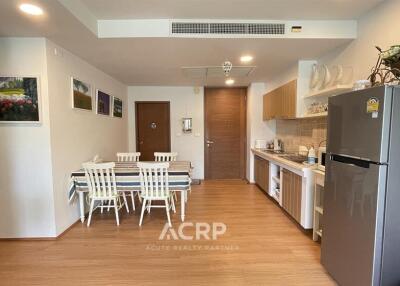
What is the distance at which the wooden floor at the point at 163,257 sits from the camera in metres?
2.08

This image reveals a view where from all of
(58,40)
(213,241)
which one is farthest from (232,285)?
(58,40)

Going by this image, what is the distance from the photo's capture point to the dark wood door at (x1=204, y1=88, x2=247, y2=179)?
19.1 ft

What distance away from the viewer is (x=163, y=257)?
2410 millimetres

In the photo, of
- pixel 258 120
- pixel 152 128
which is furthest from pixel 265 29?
pixel 152 128

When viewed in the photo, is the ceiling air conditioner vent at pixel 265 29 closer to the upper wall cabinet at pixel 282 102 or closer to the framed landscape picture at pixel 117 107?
the upper wall cabinet at pixel 282 102

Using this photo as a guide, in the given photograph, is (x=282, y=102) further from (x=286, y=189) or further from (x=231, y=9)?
(x=231, y=9)

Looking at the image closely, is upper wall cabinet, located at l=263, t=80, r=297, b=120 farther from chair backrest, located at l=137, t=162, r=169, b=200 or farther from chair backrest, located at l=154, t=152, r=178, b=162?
chair backrest, located at l=137, t=162, r=169, b=200

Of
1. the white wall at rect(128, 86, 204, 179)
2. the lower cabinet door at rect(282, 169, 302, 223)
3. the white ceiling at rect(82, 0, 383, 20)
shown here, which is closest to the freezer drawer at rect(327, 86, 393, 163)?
the white ceiling at rect(82, 0, 383, 20)

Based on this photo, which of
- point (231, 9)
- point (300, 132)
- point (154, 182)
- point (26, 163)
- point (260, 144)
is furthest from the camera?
point (260, 144)

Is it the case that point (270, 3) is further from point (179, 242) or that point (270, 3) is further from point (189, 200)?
point (189, 200)

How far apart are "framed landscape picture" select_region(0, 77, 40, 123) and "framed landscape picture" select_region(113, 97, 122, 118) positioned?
2060mm

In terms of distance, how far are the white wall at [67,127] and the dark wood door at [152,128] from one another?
1740 millimetres

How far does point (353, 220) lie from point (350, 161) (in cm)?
44

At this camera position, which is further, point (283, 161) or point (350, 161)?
point (283, 161)
